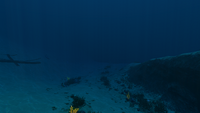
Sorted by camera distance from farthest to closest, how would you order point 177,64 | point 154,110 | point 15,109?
1. point 177,64
2. point 154,110
3. point 15,109

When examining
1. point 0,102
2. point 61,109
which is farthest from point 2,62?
point 61,109

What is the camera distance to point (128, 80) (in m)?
14.7

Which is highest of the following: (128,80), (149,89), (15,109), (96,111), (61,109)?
(15,109)

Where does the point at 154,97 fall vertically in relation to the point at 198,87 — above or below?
→ below

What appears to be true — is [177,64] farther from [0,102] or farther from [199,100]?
[0,102]

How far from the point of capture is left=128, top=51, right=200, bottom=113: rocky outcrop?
298 inches

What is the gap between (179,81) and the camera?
29.1 feet

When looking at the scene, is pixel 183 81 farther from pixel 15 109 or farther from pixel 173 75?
pixel 15 109

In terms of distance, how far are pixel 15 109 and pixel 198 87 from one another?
14.6m

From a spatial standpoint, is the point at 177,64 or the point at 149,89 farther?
the point at 149,89

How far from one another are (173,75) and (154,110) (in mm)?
4736

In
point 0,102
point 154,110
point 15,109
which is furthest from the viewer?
point 154,110

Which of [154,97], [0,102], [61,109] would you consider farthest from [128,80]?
[0,102]

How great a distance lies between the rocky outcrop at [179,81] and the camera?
24.9 ft
